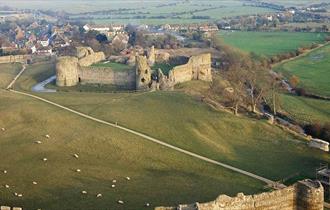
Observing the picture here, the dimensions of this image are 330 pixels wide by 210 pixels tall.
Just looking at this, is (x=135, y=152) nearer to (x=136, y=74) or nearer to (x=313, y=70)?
(x=136, y=74)

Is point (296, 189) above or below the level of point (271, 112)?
above

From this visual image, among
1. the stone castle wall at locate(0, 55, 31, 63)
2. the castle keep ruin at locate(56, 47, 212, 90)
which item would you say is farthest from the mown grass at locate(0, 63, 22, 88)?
the castle keep ruin at locate(56, 47, 212, 90)

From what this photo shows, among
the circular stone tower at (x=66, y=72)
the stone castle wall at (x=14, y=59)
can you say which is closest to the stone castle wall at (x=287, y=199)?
the circular stone tower at (x=66, y=72)

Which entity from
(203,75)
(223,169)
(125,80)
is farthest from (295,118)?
(223,169)

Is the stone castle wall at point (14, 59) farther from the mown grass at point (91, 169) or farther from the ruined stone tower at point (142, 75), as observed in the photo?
the mown grass at point (91, 169)

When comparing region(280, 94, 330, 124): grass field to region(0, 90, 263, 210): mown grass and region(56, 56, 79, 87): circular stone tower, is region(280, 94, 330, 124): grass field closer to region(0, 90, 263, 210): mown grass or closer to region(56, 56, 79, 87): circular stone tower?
region(0, 90, 263, 210): mown grass

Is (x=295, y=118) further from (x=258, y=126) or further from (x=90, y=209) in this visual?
(x=90, y=209)

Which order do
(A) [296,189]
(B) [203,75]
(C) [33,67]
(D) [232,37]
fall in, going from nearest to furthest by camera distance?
(A) [296,189] < (B) [203,75] < (C) [33,67] < (D) [232,37]
